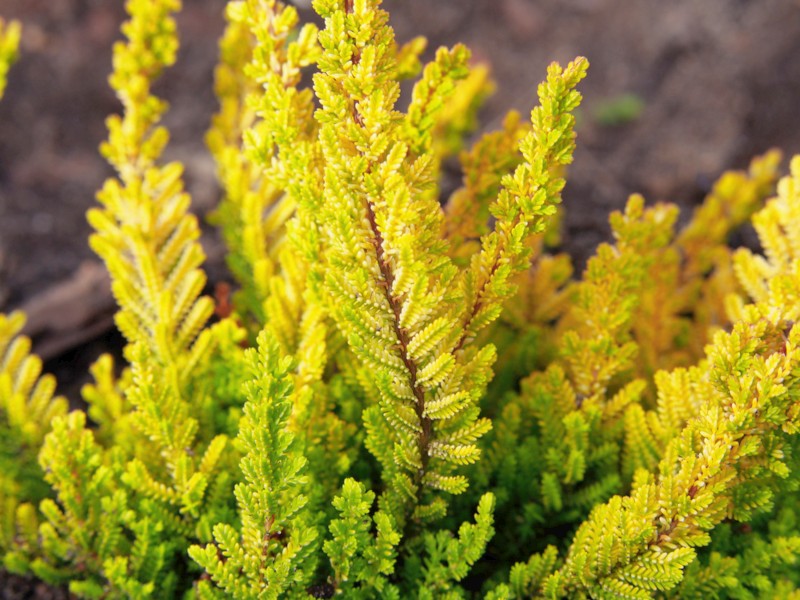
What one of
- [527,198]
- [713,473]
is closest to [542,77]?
[527,198]

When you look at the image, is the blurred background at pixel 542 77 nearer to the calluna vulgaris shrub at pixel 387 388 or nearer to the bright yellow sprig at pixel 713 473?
the calluna vulgaris shrub at pixel 387 388

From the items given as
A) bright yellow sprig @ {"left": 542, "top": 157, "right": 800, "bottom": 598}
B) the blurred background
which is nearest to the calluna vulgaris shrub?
bright yellow sprig @ {"left": 542, "top": 157, "right": 800, "bottom": 598}

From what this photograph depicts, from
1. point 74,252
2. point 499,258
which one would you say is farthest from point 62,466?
point 74,252

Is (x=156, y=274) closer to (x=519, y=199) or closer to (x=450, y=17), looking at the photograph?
(x=519, y=199)

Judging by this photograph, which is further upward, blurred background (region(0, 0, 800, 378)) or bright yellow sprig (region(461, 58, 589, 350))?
blurred background (region(0, 0, 800, 378))

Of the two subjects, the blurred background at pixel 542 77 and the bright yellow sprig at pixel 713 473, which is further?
the blurred background at pixel 542 77

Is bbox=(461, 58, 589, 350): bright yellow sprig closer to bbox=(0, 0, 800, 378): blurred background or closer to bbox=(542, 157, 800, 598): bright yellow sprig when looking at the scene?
bbox=(542, 157, 800, 598): bright yellow sprig

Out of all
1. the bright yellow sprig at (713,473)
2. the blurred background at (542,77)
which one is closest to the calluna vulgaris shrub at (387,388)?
the bright yellow sprig at (713,473)
